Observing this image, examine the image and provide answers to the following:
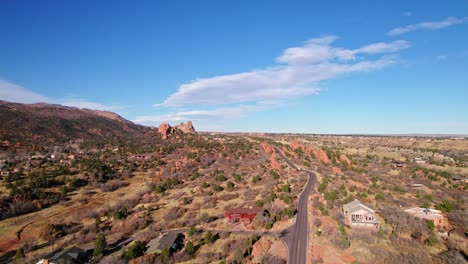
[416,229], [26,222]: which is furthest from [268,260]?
[26,222]

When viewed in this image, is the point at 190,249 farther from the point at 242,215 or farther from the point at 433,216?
the point at 433,216

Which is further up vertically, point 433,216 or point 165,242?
point 433,216

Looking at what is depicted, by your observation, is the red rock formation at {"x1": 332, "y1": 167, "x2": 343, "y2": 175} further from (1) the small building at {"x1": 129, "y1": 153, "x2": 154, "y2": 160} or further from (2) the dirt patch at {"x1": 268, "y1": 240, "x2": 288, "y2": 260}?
(1) the small building at {"x1": 129, "y1": 153, "x2": 154, "y2": 160}

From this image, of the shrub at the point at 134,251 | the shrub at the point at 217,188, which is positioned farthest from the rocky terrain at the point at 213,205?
the shrub at the point at 217,188

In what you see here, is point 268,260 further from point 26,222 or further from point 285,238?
point 26,222

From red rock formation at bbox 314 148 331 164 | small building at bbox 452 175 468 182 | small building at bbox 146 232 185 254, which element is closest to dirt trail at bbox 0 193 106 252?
small building at bbox 146 232 185 254

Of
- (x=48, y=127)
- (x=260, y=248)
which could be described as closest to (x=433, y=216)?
(x=260, y=248)
